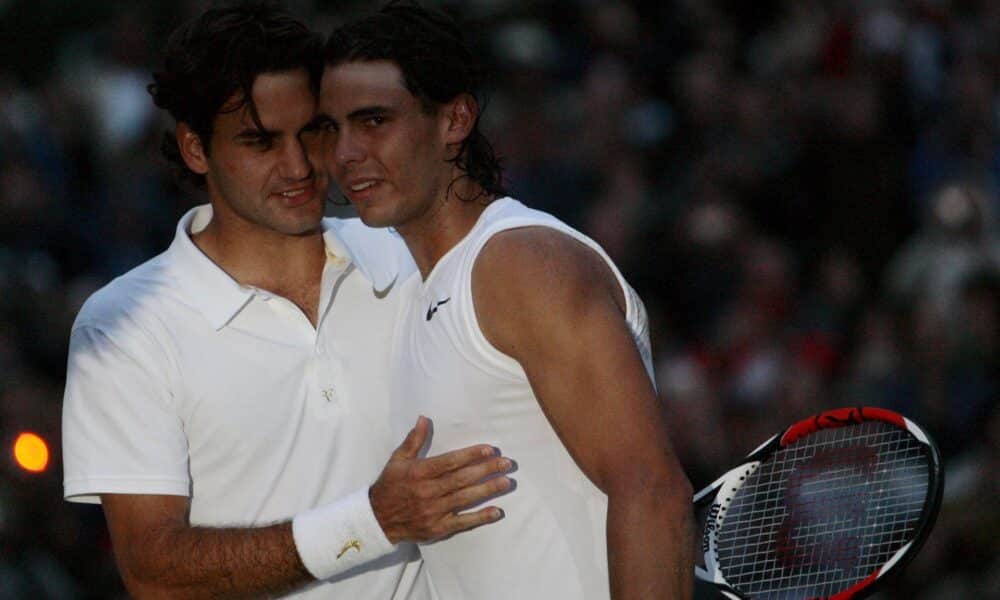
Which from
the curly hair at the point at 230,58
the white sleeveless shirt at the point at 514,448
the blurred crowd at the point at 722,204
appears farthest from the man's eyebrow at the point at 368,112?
the blurred crowd at the point at 722,204

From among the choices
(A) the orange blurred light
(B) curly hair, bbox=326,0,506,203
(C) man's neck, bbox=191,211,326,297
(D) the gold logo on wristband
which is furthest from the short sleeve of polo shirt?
(B) curly hair, bbox=326,0,506,203

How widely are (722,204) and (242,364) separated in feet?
14.2

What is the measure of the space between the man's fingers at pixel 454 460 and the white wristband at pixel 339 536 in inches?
7.9

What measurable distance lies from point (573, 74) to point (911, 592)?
11.9ft

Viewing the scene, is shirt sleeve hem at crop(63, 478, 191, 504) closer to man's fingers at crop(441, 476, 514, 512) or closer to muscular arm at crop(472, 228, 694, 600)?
man's fingers at crop(441, 476, 514, 512)

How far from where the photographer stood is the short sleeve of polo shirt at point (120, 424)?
161 inches

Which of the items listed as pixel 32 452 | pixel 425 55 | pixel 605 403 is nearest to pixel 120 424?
pixel 32 452

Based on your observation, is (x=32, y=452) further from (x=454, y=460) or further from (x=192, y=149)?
(x=454, y=460)

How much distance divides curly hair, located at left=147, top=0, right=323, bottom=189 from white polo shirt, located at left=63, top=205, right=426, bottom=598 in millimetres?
385

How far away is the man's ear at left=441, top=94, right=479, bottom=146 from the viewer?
4125mm

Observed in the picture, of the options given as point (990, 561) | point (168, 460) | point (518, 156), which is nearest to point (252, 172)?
point (168, 460)

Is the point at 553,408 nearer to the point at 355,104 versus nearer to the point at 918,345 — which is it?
the point at 355,104

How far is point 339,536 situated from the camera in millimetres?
3863

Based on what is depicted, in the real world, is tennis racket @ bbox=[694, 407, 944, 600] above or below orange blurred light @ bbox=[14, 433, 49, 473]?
below
